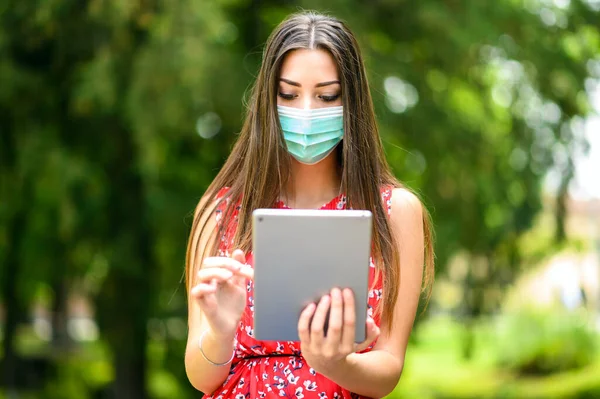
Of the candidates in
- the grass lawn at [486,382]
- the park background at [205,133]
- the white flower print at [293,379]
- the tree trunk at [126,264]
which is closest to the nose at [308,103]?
the white flower print at [293,379]

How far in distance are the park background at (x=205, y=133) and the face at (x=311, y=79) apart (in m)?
3.44

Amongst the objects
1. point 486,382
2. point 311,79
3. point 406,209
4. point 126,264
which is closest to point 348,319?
point 406,209

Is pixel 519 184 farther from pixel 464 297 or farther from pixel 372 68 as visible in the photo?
pixel 372 68

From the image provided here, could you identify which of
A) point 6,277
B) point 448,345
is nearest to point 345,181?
point 6,277

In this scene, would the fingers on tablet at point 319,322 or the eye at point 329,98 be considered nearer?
the fingers on tablet at point 319,322

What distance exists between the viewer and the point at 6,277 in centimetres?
935

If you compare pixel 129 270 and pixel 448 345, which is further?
pixel 448 345

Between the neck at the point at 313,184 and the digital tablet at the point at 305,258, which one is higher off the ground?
the neck at the point at 313,184

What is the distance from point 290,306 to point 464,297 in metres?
7.00

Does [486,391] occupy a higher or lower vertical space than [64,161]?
lower

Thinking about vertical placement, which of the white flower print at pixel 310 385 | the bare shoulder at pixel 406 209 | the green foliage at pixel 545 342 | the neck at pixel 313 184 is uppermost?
the neck at pixel 313 184

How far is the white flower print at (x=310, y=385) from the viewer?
2020mm

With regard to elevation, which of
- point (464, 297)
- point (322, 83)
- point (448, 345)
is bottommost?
point (448, 345)

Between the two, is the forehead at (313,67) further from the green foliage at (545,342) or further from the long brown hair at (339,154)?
the green foliage at (545,342)
